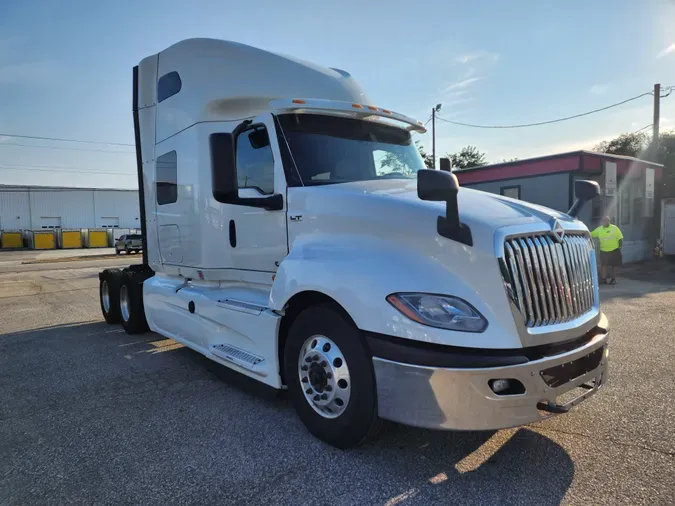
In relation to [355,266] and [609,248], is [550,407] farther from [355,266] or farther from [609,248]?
[609,248]

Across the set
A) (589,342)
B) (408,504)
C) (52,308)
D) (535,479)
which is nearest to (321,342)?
(408,504)

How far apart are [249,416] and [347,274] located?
1721 millimetres

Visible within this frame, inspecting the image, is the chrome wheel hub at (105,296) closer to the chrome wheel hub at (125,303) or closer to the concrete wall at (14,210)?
the chrome wheel hub at (125,303)

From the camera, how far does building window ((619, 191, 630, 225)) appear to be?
17688mm

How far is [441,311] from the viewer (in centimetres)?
283

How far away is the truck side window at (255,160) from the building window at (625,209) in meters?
17.3

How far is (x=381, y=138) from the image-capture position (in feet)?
15.2

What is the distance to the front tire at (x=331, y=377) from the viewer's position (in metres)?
3.09

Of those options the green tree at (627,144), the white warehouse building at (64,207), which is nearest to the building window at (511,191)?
the green tree at (627,144)

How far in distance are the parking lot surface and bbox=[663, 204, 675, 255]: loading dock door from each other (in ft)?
53.4

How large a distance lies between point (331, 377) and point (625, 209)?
18502 mm

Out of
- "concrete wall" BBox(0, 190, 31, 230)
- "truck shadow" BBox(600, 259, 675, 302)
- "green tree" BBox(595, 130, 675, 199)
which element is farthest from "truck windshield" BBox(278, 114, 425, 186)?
"concrete wall" BBox(0, 190, 31, 230)

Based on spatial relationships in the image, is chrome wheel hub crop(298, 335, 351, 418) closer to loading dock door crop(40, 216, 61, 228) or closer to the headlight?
the headlight

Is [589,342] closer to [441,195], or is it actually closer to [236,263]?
[441,195]
